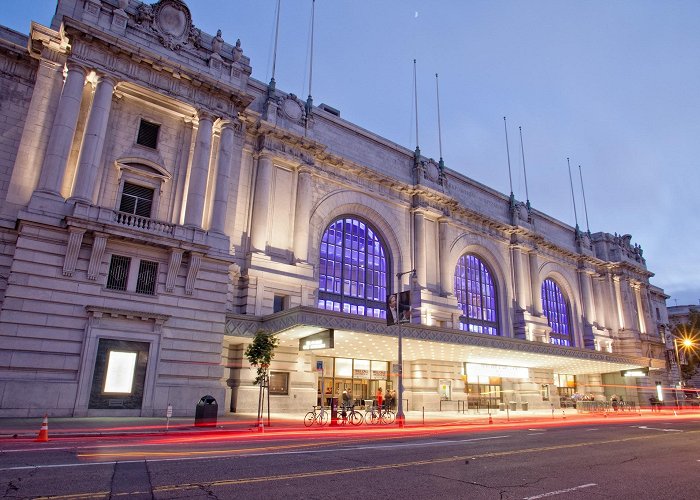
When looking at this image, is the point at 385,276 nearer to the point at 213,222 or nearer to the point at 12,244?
the point at 213,222

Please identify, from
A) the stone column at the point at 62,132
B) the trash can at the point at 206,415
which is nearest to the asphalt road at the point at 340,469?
the trash can at the point at 206,415

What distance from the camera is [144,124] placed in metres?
→ 28.8

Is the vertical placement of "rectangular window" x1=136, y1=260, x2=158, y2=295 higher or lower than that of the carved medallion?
lower

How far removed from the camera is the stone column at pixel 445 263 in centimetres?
4509

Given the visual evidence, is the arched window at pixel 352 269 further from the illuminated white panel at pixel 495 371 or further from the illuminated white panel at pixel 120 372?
the illuminated white panel at pixel 120 372

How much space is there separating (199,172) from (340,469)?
23055mm

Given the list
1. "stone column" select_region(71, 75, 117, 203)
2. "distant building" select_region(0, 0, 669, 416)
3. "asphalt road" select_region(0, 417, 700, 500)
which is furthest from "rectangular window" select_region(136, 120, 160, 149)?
"asphalt road" select_region(0, 417, 700, 500)

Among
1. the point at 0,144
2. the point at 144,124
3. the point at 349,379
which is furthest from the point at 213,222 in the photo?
the point at 349,379

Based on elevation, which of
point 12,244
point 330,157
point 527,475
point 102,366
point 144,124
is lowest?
point 527,475

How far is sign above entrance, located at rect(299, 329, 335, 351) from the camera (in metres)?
27.6

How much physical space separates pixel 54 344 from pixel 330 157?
80.4 ft

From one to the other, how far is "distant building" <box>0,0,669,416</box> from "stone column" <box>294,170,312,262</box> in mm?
152

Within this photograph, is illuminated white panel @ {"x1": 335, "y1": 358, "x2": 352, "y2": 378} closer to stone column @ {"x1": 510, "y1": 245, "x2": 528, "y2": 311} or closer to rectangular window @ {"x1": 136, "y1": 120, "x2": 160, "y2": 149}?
rectangular window @ {"x1": 136, "y1": 120, "x2": 160, "y2": 149}

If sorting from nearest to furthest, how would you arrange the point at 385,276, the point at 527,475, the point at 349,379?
1. the point at 527,475
2. the point at 349,379
3. the point at 385,276
